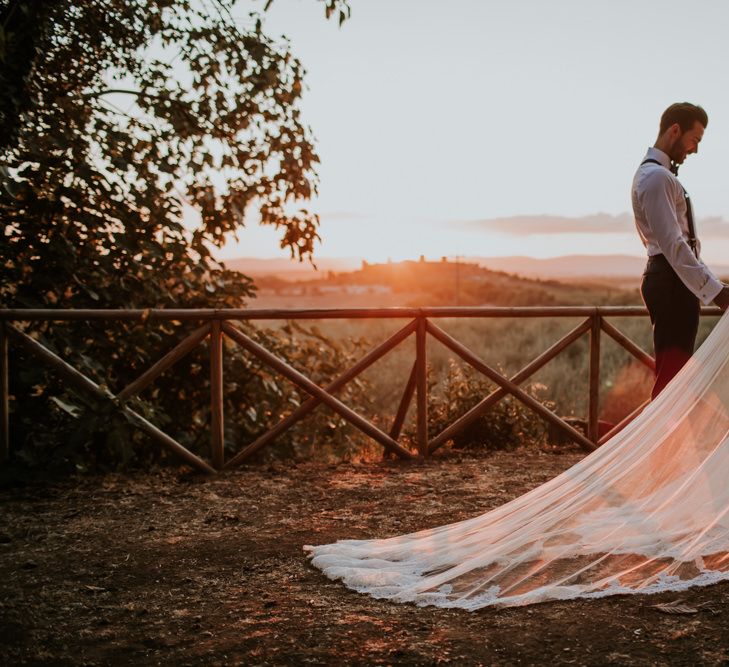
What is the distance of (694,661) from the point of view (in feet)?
7.77

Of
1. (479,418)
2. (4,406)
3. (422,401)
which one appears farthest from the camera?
(479,418)

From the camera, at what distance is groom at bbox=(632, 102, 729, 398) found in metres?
3.70

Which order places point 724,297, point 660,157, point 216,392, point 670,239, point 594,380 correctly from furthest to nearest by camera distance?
point 594,380 → point 216,392 → point 660,157 → point 670,239 → point 724,297

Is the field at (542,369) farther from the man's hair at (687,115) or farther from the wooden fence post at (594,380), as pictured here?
the man's hair at (687,115)

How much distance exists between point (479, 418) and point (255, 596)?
11.6 ft

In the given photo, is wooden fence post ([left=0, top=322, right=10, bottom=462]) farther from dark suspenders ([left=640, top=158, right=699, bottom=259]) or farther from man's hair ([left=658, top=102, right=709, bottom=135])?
man's hair ([left=658, top=102, right=709, bottom=135])

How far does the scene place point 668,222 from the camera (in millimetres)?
3703

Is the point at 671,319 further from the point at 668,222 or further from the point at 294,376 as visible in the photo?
the point at 294,376

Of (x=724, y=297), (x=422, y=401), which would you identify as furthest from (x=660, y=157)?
(x=422, y=401)

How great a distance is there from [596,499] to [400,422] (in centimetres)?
279

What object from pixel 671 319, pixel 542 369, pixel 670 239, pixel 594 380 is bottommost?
pixel 542 369

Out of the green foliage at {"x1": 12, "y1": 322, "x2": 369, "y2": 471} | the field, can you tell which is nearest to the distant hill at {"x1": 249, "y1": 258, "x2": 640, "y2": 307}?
the field

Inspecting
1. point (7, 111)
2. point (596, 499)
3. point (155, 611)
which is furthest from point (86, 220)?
point (596, 499)

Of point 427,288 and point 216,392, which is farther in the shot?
point 427,288
